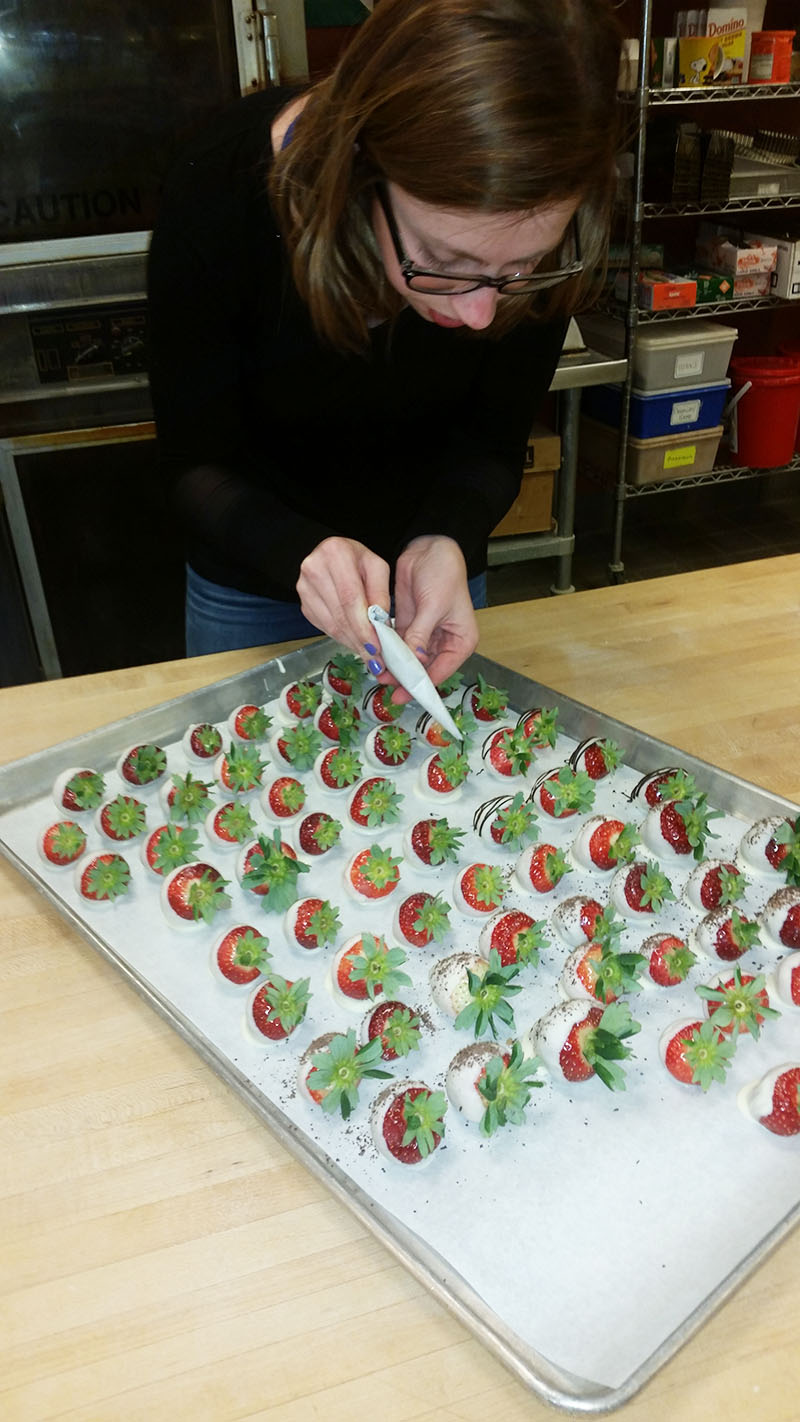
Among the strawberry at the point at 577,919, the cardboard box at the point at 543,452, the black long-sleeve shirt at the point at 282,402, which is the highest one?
the black long-sleeve shirt at the point at 282,402

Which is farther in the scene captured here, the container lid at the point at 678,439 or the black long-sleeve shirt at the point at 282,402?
the container lid at the point at 678,439

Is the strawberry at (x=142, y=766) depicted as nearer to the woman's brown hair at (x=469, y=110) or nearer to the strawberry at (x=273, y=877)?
the strawberry at (x=273, y=877)

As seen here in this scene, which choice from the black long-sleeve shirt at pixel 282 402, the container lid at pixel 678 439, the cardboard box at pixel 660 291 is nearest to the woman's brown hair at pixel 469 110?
the black long-sleeve shirt at pixel 282 402

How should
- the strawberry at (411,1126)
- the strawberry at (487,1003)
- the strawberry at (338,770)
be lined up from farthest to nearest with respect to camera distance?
the strawberry at (338,770)
the strawberry at (487,1003)
the strawberry at (411,1126)

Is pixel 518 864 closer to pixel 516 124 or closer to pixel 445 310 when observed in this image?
→ pixel 445 310

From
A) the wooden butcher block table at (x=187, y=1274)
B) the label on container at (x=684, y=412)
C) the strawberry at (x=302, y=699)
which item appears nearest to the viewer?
the wooden butcher block table at (x=187, y=1274)

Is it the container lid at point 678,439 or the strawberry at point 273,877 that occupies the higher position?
the strawberry at point 273,877

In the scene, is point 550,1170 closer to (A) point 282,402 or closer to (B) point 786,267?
(A) point 282,402

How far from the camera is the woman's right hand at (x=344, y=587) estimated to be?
1.12 meters

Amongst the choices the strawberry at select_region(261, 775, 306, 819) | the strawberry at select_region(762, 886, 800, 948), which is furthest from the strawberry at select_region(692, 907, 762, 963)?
the strawberry at select_region(261, 775, 306, 819)

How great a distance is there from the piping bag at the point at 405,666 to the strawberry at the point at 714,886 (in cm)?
30

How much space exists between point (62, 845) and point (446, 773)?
16.4 inches

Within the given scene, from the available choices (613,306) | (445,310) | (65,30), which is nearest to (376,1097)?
(445,310)

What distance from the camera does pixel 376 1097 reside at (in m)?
0.86
